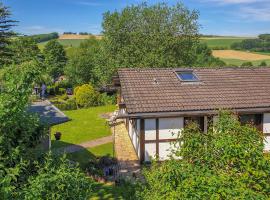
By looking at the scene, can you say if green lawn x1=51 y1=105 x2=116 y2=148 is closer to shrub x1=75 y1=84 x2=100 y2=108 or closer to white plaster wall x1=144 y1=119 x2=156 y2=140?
shrub x1=75 y1=84 x2=100 y2=108

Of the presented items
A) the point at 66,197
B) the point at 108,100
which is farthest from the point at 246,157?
the point at 108,100

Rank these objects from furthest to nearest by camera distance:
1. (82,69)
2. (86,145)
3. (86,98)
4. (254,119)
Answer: (82,69)
(86,98)
(86,145)
(254,119)

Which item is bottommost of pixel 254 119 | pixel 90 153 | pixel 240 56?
pixel 90 153

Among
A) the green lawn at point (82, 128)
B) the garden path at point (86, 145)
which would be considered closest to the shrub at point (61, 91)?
the green lawn at point (82, 128)

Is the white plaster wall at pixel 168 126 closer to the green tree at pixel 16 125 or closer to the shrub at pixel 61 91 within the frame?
the green tree at pixel 16 125

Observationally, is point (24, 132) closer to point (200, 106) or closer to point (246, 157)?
point (246, 157)

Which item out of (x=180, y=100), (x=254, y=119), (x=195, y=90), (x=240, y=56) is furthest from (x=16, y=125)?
(x=240, y=56)

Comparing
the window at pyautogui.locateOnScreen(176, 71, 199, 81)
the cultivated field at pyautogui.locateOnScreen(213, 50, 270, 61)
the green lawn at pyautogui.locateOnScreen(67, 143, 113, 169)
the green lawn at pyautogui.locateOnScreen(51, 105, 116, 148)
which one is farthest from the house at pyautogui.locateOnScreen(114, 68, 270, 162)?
the cultivated field at pyautogui.locateOnScreen(213, 50, 270, 61)

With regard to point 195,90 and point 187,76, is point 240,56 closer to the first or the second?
point 187,76
